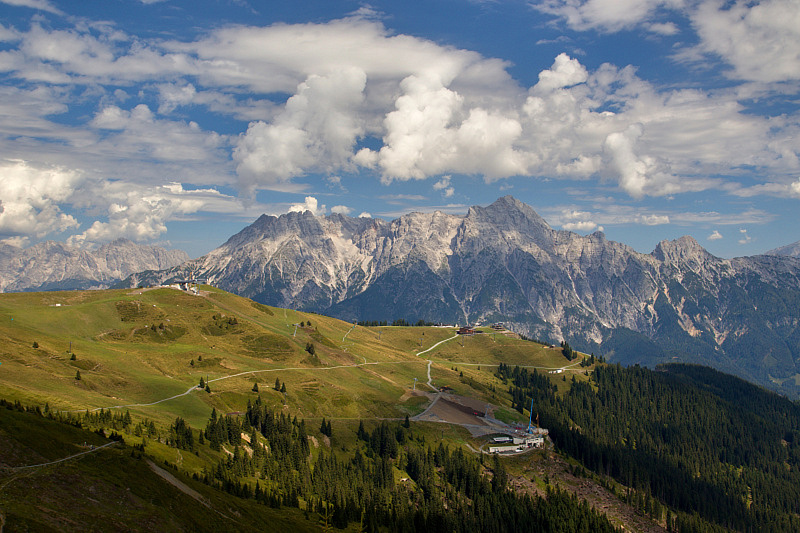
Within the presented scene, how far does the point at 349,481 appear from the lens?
167 metres

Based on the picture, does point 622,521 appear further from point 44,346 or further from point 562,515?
point 44,346

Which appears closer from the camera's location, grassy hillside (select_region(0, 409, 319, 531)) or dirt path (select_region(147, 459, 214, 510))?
grassy hillside (select_region(0, 409, 319, 531))

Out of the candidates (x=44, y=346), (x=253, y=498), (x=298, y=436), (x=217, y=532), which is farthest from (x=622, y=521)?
(x=44, y=346)

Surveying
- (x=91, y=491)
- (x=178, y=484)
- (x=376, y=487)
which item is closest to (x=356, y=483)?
(x=376, y=487)

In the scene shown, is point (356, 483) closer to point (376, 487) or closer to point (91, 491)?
point (376, 487)

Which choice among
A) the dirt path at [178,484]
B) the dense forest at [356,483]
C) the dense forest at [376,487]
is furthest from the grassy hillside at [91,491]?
the dense forest at [376,487]

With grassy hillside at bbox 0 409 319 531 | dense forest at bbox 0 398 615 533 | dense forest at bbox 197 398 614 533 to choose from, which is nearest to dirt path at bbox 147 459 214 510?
grassy hillside at bbox 0 409 319 531

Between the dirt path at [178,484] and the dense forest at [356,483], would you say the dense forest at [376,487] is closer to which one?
the dense forest at [356,483]

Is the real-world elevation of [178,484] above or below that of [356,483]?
above

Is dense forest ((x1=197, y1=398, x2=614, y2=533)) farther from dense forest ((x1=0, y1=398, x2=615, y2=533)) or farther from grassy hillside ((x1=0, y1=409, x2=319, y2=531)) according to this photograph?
grassy hillside ((x1=0, y1=409, x2=319, y2=531))

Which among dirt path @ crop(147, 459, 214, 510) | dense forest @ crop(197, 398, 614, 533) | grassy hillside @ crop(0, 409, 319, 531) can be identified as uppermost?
grassy hillside @ crop(0, 409, 319, 531)

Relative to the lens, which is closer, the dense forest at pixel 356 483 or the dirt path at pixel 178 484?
the dirt path at pixel 178 484

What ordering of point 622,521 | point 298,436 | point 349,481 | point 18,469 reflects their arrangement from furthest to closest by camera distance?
point 622,521 → point 298,436 → point 349,481 → point 18,469

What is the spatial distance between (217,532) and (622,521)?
169m
